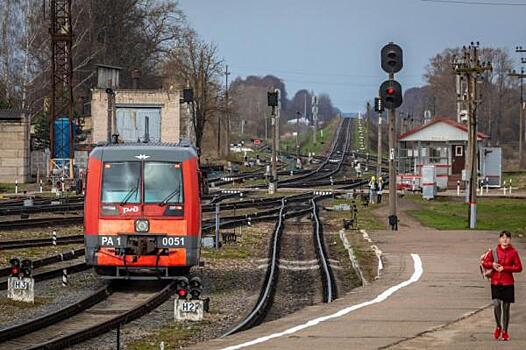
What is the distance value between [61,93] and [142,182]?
50.3 metres

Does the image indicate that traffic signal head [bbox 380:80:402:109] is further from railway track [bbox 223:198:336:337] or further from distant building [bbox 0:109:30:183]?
distant building [bbox 0:109:30:183]

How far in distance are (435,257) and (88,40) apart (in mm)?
68841

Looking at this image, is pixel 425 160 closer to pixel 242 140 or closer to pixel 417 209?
pixel 417 209

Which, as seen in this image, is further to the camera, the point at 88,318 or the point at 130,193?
the point at 130,193

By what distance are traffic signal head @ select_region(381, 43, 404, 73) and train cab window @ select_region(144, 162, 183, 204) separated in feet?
40.5

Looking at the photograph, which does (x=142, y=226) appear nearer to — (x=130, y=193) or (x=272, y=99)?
(x=130, y=193)

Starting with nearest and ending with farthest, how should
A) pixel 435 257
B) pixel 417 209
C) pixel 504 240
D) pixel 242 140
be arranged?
pixel 504 240 < pixel 435 257 < pixel 417 209 < pixel 242 140

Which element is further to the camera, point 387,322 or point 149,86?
point 149,86

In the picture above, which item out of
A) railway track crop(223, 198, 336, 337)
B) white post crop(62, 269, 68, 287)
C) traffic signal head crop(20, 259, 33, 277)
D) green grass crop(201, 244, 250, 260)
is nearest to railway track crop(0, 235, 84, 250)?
green grass crop(201, 244, 250, 260)

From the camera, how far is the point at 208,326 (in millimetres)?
16578

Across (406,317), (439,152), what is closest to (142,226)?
(406,317)

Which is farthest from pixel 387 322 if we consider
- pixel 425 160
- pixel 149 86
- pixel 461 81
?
pixel 149 86

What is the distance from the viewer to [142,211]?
20266 mm

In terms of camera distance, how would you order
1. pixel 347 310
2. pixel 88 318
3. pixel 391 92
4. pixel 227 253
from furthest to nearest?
pixel 391 92 < pixel 227 253 < pixel 88 318 < pixel 347 310
